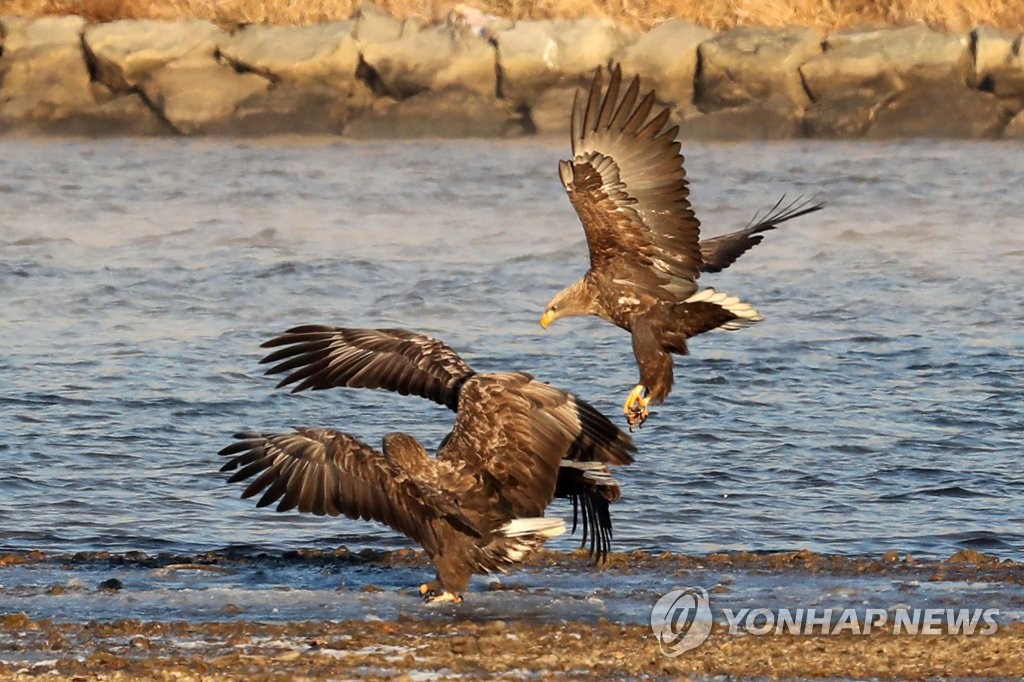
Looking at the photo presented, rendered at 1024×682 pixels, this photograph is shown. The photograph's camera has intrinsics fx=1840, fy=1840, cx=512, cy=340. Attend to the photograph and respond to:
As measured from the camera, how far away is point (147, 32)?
24469 millimetres

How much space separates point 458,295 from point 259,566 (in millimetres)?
6877

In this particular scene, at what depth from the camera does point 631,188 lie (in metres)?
7.55

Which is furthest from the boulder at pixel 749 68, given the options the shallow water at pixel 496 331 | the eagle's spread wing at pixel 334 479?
the eagle's spread wing at pixel 334 479

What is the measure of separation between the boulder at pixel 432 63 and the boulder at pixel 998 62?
6313 mm

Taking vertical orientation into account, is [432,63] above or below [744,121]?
above

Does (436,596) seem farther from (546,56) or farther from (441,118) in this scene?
(441,118)

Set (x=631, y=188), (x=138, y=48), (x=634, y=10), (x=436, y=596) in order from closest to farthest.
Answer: (x=436, y=596) < (x=631, y=188) < (x=138, y=48) < (x=634, y=10)

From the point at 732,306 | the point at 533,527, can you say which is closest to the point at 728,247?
the point at 732,306

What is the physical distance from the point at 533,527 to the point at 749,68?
58.8 ft

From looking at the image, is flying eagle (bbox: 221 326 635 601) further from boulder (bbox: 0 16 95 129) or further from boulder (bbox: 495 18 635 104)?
boulder (bbox: 0 16 95 129)

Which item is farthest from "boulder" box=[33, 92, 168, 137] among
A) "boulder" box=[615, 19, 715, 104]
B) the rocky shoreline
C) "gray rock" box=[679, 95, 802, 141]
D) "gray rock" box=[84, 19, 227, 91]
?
"gray rock" box=[679, 95, 802, 141]

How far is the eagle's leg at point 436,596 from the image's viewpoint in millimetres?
6824

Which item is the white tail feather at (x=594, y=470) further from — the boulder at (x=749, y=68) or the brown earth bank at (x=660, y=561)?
the boulder at (x=749, y=68)

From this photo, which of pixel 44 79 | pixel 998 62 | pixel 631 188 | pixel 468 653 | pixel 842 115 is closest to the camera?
pixel 468 653
